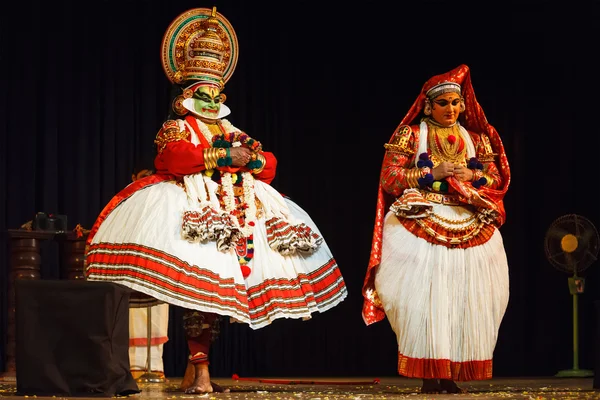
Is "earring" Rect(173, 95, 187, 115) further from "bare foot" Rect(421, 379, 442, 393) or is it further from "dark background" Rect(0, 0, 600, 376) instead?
"dark background" Rect(0, 0, 600, 376)

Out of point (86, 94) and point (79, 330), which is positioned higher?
point (86, 94)

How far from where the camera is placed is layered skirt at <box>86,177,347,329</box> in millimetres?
5516

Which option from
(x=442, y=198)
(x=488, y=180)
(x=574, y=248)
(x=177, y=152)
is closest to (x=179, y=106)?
(x=177, y=152)

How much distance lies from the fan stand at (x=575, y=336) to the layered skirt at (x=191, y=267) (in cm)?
287

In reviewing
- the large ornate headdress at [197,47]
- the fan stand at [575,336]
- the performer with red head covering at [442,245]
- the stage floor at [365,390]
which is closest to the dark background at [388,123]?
the fan stand at [575,336]

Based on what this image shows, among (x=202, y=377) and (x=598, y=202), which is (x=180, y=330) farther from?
(x=598, y=202)

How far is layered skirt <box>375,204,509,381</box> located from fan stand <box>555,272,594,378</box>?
2.41 meters

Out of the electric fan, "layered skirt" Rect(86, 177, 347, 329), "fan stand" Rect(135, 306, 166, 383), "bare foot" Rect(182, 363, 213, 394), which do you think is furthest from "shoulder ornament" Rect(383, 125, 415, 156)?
the electric fan

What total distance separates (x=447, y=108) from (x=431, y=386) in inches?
58.4

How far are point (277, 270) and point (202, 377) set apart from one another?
0.68m

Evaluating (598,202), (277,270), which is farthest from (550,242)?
(277,270)

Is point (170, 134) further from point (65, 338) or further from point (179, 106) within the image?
point (65, 338)

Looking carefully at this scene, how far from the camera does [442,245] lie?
5988 mm

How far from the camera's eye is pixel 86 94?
796 centimetres
